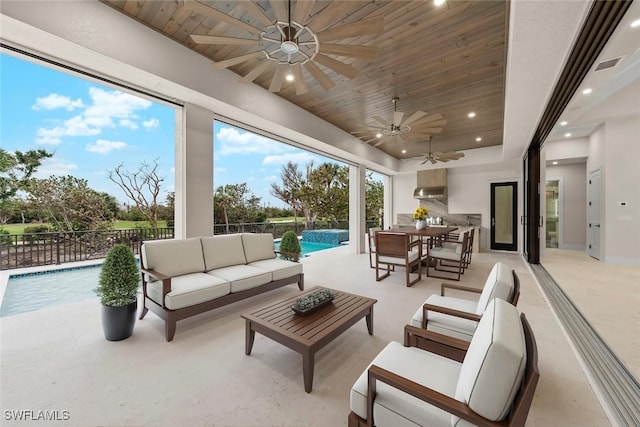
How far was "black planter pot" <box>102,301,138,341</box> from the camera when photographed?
2395mm

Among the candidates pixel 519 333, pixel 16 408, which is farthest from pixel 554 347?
pixel 16 408

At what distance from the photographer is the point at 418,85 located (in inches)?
155

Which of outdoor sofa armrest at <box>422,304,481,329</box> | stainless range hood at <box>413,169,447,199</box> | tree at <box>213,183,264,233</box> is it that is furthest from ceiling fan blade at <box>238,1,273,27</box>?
stainless range hood at <box>413,169,447,199</box>

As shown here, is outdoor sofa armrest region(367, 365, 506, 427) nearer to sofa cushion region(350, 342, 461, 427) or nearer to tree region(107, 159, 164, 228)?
sofa cushion region(350, 342, 461, 427)

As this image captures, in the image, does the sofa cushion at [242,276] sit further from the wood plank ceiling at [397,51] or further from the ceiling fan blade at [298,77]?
the wood plank ceiling at [397,51]

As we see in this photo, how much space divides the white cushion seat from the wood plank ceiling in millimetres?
2119

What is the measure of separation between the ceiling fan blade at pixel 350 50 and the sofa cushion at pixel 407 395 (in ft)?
7.72

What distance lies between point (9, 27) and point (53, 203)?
2132mm

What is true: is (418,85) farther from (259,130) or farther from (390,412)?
(390,412)

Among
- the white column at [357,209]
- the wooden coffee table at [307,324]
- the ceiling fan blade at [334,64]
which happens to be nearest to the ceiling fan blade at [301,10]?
the ceiling fan blade at [334,64]

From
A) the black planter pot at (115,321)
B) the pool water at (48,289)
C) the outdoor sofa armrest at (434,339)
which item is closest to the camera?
the outdoor sofa armrest at (434,339)

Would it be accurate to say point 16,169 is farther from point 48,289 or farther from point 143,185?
point 48,289

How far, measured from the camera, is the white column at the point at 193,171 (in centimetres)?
360

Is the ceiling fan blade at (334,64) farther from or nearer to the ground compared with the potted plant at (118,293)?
farther from the ground
